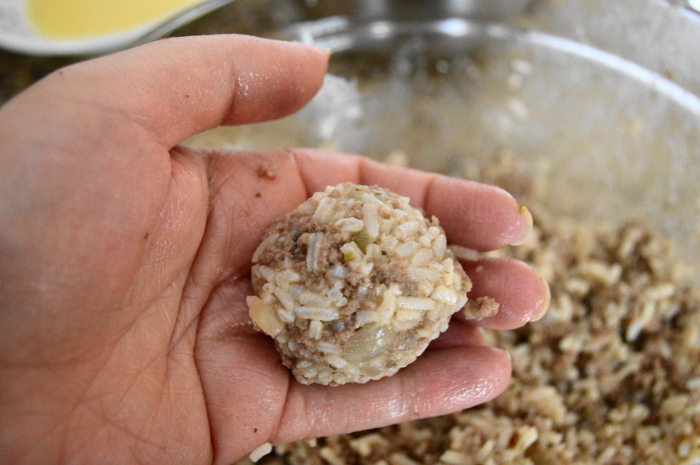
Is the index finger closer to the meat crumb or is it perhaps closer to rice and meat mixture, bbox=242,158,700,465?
the meat crumb

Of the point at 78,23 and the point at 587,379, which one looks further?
the point at 78,23

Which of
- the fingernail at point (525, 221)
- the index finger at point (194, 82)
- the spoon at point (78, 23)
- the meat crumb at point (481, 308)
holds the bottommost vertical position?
the meat crumb at point (481, 308)

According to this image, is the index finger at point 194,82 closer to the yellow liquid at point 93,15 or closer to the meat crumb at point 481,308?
the meat crumb at point 481,308

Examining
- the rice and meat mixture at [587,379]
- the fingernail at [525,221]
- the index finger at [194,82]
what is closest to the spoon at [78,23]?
the index finger at [194,82]

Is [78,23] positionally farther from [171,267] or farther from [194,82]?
[171,267]

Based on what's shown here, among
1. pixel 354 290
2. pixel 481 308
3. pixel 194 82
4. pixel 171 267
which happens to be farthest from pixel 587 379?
pixel 194 82

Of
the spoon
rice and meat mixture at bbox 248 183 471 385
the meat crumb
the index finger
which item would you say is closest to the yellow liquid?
the spoon
